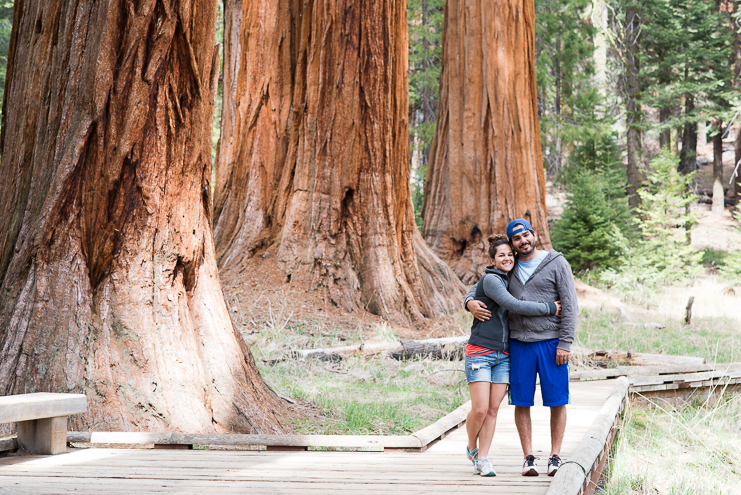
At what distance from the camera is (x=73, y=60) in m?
4.15

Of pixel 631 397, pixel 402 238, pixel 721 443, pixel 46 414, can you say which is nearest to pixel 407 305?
Answer: pixel 402 238

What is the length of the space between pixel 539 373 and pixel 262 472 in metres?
1.42

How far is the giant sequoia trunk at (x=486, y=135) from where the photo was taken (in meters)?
11.5

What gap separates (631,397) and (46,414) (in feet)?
16.8

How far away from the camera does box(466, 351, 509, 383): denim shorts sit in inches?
131

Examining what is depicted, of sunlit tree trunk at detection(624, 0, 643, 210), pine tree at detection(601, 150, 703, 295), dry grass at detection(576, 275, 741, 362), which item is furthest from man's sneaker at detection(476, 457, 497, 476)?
sunlit tree trunk at detection(624, 0, 643, 210)

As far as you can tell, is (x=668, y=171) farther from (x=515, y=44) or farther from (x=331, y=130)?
(x=331, y=130)

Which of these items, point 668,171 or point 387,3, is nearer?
point 387,3

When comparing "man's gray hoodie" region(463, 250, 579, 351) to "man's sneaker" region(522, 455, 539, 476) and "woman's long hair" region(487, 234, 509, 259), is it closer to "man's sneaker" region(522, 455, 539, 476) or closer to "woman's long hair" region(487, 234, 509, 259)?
"woman's long hair" region(487, 234, 509, 259)

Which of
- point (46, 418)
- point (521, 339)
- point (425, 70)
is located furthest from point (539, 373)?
point (425, 70)

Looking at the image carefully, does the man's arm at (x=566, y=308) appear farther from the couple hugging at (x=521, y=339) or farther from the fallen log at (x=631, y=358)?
the fallen log at (x=631, y=358)

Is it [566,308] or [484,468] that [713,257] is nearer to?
[566,308]

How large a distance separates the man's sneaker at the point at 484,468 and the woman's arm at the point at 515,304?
28.6 inches

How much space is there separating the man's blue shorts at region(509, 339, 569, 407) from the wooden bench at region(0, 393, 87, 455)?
2265 millimetres
